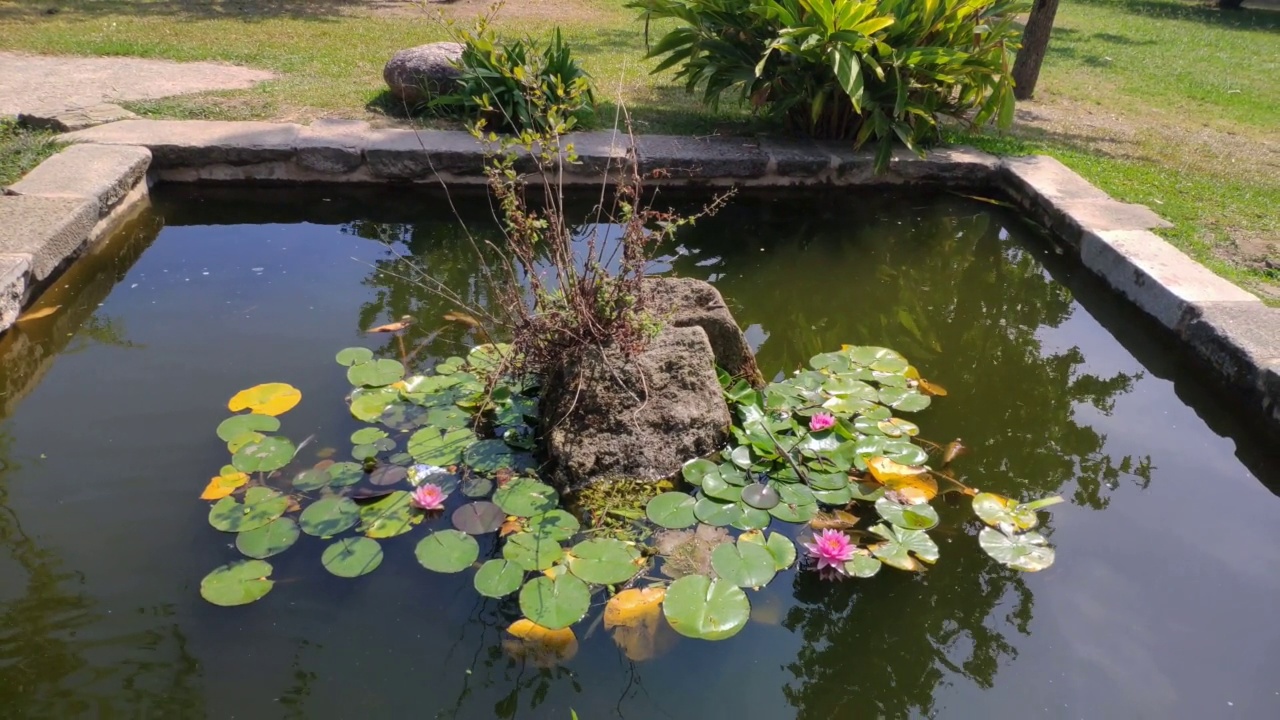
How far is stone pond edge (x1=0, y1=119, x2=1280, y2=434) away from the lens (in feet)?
11.0

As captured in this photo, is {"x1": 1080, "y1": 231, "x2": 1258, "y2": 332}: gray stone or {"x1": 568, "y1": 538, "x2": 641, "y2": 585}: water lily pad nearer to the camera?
{"x1": 568, "y1": 538, "x2": 641, "y2": 585}: water lily pad

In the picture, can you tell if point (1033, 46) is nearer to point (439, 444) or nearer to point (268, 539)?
point (439, 444)

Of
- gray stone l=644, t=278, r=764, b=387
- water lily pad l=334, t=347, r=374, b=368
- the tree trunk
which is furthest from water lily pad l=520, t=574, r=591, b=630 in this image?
the tree trunk

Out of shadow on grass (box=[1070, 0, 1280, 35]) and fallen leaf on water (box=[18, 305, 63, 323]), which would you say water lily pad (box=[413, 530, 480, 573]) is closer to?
fallen leaf on water (box=[18, 305, 63, 323])

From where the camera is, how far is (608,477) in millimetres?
→ 2605

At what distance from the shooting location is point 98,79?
228 inches

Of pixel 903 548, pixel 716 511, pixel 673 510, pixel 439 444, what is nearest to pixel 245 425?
pixel 439 444

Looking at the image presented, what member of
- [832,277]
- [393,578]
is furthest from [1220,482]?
[393,578]

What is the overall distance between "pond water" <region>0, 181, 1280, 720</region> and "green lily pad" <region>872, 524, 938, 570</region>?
0.12ft

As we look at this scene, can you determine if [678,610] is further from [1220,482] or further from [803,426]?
[1220,482]

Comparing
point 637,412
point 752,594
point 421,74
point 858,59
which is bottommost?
point 752,594

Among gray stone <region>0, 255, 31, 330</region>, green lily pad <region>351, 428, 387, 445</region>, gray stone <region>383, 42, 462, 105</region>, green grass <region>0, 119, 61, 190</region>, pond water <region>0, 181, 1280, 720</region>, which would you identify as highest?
gray stone <region>383, 42, 462, 105</region>

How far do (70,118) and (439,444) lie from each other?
3.55m

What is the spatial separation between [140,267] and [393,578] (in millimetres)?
2439
